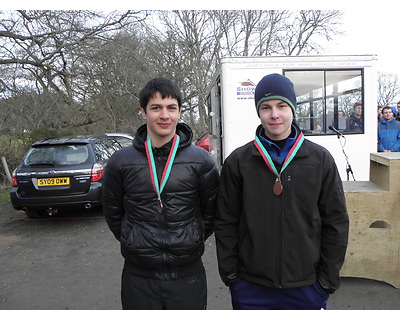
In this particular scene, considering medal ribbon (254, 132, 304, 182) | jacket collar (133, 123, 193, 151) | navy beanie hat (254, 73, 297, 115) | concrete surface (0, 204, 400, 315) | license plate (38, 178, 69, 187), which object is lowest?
concrete surface (0, 204, 400, 315)

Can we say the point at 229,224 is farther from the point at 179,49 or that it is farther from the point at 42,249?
the point at 179,49

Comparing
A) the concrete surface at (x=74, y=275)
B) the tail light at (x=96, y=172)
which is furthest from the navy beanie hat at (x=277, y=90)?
the tail light at (x=96, y=172)

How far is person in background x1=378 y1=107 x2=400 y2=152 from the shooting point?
666cm

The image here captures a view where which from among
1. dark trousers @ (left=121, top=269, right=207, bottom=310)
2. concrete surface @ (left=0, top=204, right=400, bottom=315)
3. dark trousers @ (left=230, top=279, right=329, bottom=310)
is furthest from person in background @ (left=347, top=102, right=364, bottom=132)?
dark trousers @ (left=121, top=269, right=207, bottom=310)

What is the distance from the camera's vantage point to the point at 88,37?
12438mm

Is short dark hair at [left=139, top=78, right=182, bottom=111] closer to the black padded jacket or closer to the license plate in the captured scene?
the black padded jacket

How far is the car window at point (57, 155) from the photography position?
6375mm

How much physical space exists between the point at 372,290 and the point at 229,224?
2.64m

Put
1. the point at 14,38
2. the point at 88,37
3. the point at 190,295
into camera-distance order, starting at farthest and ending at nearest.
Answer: the point at 88,37
the point at 14,38
the point at 190,295

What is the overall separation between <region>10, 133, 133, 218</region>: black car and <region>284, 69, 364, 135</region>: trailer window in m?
4.13

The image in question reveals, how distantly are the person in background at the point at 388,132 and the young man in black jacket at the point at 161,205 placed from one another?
588cm

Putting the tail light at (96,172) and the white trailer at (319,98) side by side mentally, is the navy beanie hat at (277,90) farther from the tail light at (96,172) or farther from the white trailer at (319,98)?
the tail light at (96,172)

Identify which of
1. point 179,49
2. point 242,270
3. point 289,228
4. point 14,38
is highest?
point 179,49

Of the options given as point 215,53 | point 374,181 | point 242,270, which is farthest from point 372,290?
point 215,53
